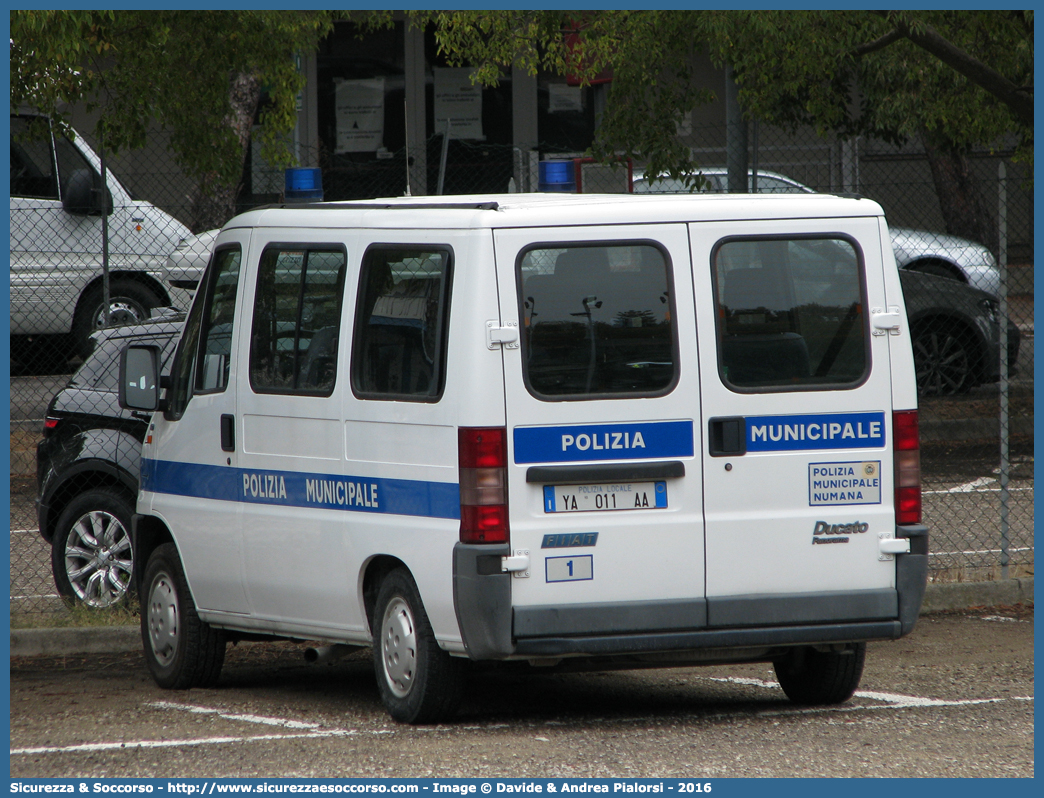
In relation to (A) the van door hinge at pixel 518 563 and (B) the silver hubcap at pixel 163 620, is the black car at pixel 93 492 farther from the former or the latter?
(A) the van door hinge at pixel 518 563

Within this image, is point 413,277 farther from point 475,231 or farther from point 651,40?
point 651,40

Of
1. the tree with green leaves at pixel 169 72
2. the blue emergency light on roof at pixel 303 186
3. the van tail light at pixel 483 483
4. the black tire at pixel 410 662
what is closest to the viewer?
the van tail light at pixel 483 483

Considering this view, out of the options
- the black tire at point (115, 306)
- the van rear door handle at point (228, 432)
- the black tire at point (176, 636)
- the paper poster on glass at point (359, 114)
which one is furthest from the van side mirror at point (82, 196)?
the paper poster on glass at point (359, 114)

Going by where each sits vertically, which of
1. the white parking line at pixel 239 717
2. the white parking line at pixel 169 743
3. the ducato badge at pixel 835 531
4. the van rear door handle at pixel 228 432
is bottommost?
the white parking line at pixel 239 717

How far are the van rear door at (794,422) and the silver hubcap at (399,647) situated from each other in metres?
1.18

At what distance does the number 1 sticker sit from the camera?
6121 millimetres

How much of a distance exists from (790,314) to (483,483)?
1.43 m

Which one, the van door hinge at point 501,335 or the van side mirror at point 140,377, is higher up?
the van door hinge at point 501,335

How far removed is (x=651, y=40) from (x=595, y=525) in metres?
5.91

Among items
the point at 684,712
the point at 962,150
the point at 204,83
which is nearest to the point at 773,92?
the point at 204,83

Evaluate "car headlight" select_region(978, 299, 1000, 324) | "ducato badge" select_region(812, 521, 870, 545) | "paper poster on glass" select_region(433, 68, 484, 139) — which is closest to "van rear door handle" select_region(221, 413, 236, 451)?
"ducato badge" select_region(812, 521, 870, 545)

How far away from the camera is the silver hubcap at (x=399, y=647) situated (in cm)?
643

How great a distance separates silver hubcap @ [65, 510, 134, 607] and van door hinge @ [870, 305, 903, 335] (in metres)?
4.67

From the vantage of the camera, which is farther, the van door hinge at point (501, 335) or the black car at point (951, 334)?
the black car at point (951, 334)
